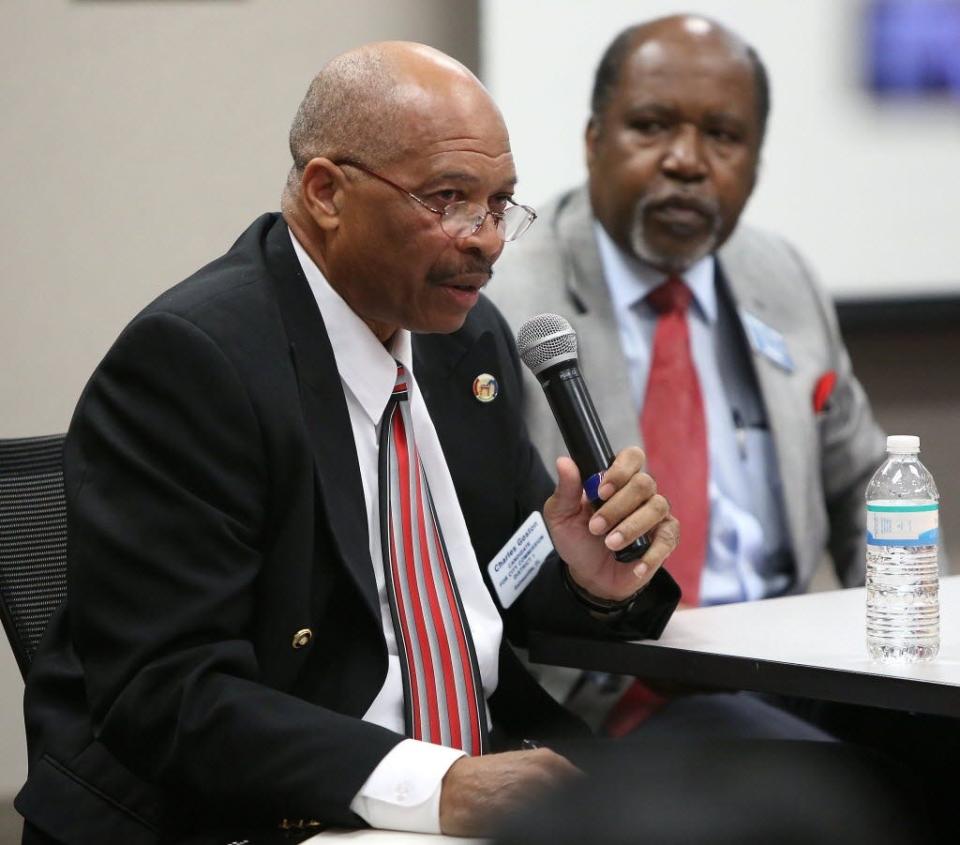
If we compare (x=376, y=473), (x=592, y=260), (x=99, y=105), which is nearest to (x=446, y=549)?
(x=376, y=473)

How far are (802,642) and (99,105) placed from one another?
2.07 metres

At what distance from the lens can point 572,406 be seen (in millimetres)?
1692

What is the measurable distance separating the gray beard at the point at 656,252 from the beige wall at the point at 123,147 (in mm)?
748

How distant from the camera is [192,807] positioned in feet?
5.24

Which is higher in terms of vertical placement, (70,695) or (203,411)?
(203,411)

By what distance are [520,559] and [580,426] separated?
0.31 metres

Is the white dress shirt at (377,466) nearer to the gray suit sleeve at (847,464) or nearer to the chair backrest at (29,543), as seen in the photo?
the chair backrest at (29,543)

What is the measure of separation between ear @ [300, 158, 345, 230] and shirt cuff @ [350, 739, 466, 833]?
0.67 m

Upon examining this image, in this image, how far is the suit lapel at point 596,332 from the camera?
2.57 metres

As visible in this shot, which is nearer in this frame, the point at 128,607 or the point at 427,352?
the point at 128,607

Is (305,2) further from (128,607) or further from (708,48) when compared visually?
(128,607)

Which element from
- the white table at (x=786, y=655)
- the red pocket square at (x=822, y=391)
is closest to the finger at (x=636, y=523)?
the white table at (x=786, y=655)

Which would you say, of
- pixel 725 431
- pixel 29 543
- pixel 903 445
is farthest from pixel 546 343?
pixel 725 431

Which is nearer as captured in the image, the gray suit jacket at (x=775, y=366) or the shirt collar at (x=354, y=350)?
the shirt collar at (x=354, y=350)
